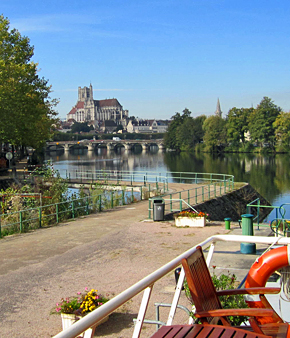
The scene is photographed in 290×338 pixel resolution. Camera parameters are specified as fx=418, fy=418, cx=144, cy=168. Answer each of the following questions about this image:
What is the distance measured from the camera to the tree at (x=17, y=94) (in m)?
33.7

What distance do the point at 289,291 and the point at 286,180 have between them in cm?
4593

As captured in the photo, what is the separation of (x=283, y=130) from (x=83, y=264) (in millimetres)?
81876

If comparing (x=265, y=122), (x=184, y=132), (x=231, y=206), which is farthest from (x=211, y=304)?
(x=184, y=132)

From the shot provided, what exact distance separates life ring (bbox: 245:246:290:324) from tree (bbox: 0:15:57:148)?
3202 centimetres

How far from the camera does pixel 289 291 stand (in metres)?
3.43

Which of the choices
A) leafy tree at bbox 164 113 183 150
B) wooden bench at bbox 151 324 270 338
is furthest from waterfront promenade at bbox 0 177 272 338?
leafy tree at bbox 164 113 183 150

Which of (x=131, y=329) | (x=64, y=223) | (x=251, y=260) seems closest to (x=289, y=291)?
(x=131, y=329)

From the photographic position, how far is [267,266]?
10.7 ft

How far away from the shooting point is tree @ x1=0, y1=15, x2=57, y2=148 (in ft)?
111

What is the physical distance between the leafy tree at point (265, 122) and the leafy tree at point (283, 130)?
156 cm

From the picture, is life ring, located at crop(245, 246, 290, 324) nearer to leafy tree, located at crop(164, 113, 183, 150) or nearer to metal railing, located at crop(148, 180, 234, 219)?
metal railing, located at crop(148, 180, 234, 219)

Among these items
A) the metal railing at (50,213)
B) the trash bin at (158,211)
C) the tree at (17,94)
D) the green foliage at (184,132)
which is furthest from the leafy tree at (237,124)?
the trash bin at (158,211)

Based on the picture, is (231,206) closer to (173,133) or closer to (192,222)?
(192,222)

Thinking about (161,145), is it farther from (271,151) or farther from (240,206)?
(240,206)
